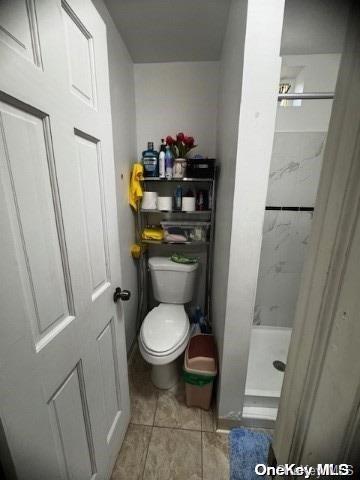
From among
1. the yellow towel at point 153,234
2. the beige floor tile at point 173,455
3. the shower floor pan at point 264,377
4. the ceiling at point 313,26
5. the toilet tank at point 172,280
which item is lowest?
the beige floor tile at point 173,455

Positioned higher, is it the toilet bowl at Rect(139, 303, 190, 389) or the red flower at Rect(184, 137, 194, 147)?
the red flower at Rect(184, 137, 194, 147)

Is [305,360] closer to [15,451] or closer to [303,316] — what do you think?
[303,316]

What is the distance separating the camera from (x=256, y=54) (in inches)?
29.3

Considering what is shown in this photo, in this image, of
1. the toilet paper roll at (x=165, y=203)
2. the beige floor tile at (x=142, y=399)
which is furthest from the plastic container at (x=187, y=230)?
the beige floor tile at (x=142, y=399)

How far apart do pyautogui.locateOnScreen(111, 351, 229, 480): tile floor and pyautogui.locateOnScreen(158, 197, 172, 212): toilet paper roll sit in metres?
1.36

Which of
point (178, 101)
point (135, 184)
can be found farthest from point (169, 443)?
point (178, 101)

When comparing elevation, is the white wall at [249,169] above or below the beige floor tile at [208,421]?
above

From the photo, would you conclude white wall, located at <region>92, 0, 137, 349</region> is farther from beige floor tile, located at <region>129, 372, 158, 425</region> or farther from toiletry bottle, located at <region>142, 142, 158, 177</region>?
beige floor tile, located at <region>129, 372, 158, 425</region>

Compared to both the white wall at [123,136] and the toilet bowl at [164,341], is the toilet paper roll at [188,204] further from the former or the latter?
the toilet bowl at [164,341]

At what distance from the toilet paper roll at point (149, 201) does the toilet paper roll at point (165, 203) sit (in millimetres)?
56

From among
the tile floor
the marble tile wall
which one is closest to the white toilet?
the tile floor

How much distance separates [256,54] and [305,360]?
1.01 metres

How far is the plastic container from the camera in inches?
63.1

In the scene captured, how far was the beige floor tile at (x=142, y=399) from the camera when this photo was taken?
1.25 m
